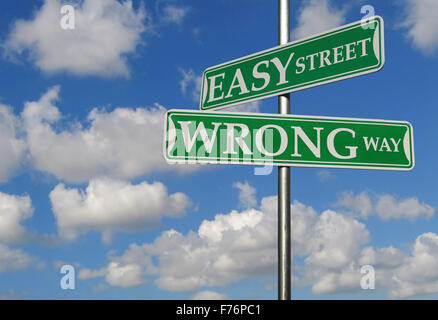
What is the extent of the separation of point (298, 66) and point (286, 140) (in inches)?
37.0

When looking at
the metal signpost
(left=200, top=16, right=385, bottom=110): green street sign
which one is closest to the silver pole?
the metal signpost

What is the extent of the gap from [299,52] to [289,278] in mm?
2328

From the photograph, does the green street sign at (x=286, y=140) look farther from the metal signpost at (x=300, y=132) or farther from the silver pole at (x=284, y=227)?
the silver pole at (x=284, y=227)

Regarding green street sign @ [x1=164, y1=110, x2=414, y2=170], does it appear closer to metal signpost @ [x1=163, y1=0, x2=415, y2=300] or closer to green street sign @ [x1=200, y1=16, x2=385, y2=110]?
metal signpost @ [x1=163, y1=0, x2=415, y2=300]

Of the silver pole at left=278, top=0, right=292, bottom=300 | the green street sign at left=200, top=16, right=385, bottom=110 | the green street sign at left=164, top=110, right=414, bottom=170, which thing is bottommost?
the silver pole at left=278, top=0, right=292, bottom=300

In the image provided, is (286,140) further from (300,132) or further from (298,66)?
(298,66)

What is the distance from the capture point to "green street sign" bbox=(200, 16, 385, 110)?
18.0ft

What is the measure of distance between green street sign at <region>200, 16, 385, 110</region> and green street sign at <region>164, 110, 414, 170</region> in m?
0.52

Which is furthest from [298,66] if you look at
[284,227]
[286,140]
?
[284,227]

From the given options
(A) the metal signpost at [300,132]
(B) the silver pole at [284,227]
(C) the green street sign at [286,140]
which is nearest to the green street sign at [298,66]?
(A) the metal signpost at [300,132]

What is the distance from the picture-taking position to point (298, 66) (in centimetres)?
579
